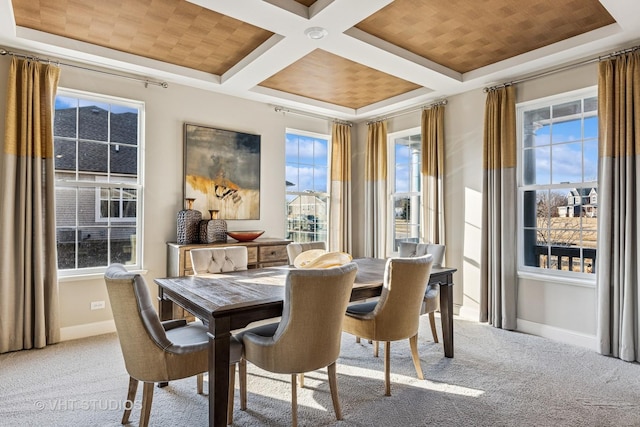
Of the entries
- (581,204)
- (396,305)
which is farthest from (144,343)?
(581,204)

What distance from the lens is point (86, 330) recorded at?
144 inches

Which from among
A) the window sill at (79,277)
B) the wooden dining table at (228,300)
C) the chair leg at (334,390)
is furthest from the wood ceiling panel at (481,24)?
the window sill at (79,277)

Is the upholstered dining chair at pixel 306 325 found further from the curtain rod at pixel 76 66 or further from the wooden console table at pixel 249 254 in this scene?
the curtain rod at pixel 76 66

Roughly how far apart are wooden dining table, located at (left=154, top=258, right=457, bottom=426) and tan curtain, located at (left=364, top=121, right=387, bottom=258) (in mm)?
2242

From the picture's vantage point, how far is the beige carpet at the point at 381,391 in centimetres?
223

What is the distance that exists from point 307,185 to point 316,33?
2.73 m

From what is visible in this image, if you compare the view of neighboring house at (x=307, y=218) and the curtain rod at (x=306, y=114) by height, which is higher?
the curtain rod at (x=306, y=114)

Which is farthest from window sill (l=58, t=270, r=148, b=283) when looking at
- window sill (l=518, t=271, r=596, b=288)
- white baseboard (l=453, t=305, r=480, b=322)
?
window sill (l=518, t=271, r=596, b=288)

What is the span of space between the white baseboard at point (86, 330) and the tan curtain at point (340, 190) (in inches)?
122

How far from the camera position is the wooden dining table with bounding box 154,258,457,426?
1899mm

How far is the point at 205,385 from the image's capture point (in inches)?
104

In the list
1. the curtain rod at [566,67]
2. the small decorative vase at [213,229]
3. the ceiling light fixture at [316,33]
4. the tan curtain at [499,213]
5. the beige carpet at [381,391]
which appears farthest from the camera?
the small decorative vase at [213,229]

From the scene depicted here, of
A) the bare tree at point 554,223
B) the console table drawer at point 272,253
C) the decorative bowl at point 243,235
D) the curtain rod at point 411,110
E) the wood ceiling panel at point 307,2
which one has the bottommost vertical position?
the console table drawer at point 272,253

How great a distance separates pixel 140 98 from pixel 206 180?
111 cm
